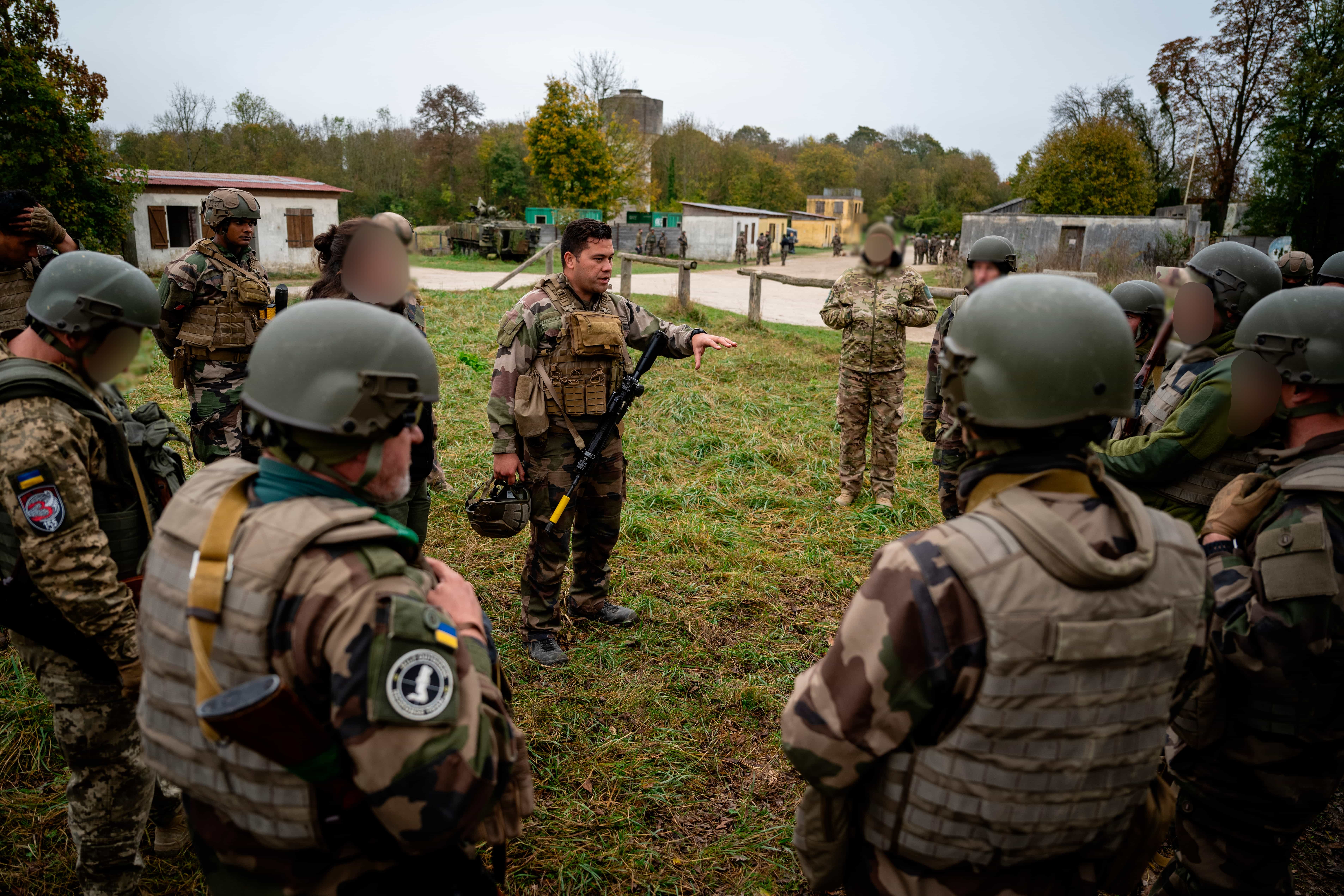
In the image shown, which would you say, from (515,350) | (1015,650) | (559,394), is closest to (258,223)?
(515,350)

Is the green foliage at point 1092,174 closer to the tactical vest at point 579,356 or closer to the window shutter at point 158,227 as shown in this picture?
the tactical vest at point 579,356

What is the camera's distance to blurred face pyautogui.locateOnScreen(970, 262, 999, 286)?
196 inches

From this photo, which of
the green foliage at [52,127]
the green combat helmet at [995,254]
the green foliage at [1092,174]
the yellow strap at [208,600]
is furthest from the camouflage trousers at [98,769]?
the green foliage at [52,127]

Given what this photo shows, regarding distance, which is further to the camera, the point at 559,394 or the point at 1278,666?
the point at 559,394

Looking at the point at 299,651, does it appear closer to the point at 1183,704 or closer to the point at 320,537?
the point at 320,537

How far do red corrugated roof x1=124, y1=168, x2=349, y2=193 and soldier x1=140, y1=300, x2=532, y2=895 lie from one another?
72.4 ft

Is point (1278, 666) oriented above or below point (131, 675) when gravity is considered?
above

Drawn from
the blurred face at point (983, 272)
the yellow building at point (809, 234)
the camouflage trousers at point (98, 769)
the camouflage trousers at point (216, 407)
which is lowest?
the camouflage trousers at point (98, 769)

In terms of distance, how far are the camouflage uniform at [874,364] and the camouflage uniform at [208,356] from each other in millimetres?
4561

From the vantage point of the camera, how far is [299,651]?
1.52m

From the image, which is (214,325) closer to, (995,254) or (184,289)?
(184,289)

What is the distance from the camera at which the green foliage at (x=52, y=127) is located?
656 inches

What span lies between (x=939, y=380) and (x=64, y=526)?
401 cm

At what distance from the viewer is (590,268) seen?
4.34 metres
